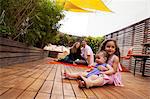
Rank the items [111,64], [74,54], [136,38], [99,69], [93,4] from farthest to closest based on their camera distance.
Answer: [136,38]
[74,54]
[93,4]
[111,64]
[99,69]

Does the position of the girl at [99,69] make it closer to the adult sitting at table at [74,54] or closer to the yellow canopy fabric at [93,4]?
the yellow canopy fabric at [93,4]

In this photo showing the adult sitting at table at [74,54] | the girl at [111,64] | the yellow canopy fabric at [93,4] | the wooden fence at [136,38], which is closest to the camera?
the girl at [111,64]

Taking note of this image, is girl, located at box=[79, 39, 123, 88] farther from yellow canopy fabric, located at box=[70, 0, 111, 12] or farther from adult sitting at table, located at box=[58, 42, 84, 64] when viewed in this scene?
adult sitting at table, located at box=[58, 42, 84, 64]

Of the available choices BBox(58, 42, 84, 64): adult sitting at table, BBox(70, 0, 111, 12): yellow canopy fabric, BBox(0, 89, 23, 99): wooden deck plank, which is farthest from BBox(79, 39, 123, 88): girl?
BBox(58, 42, 84, 64): adult sitting at table

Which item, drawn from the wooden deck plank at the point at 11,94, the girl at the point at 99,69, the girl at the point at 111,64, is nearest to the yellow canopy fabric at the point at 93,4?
the girl at the point at 111,64

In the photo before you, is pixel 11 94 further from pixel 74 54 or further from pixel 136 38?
pixel 136 38

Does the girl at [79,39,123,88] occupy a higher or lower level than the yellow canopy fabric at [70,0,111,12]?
lower

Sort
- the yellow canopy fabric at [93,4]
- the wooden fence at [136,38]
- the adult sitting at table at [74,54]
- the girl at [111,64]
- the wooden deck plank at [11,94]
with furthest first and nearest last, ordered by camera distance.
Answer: the adult sitting at table at [74,54] → the wooden fence at [136,38] → the yellow canopy fabric at [93,4] → the girl at [111,64] → the wooden deck plank at [11,94]

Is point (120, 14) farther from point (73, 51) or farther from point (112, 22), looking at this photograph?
point (73, 51)

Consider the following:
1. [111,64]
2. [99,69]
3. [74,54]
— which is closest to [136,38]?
[74,54]

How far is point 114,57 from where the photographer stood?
11.1 feet

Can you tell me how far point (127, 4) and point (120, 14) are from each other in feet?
1.95

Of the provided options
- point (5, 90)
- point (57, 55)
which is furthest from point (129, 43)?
point (5, 90)

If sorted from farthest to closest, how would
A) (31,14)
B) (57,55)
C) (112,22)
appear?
(57,55)
(112,22)
(31,14)
